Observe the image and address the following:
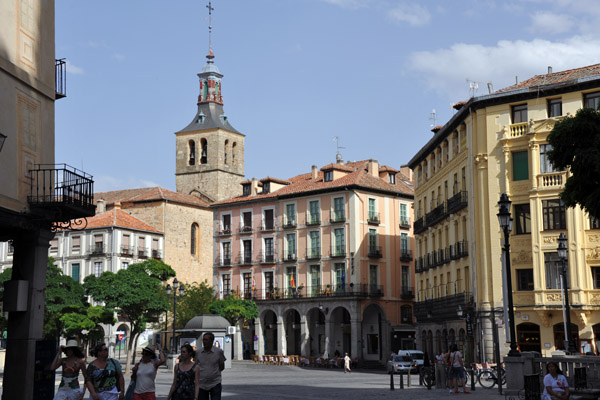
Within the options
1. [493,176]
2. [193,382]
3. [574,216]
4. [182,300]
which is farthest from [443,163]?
[193,382]

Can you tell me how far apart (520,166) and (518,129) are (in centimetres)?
181

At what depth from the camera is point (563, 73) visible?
145 ft

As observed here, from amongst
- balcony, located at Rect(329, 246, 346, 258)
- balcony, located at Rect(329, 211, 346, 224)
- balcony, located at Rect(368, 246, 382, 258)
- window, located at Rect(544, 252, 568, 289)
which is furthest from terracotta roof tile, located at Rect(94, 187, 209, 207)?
window, located at Rect(544, 252, 568, 289)

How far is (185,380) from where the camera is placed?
13.4 meters

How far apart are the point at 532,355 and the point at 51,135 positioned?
44.3 ft

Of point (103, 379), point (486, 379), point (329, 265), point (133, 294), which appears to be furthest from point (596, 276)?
point (329, 265)

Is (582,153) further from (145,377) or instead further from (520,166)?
(520,166)

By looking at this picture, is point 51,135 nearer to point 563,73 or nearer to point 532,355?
point 532,355

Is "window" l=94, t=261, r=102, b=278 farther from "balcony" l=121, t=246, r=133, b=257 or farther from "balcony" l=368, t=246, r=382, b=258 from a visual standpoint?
"balcony" l=368, t=246, r=382, b=258

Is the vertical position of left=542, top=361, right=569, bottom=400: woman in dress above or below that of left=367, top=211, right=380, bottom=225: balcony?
below

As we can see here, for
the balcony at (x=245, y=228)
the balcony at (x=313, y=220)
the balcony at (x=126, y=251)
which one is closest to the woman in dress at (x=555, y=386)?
the balcony at (x=313, y=220)

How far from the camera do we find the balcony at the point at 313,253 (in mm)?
69312

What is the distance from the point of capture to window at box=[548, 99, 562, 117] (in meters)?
41.2

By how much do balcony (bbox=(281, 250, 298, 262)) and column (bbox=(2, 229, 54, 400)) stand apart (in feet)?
166
